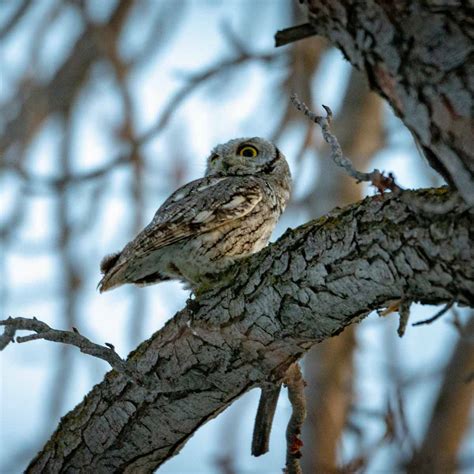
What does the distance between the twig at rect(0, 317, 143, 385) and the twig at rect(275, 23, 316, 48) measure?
1.11 meters

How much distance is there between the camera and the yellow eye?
4.26 meters

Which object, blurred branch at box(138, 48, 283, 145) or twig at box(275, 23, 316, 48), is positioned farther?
blurred branch at box(138, 48, 283, 145)

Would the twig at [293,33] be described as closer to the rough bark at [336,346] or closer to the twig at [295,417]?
the twig at [295,417]

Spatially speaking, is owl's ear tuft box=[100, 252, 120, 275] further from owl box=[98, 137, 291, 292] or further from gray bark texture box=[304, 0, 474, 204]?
gray bark texture box=[304, 0, 474, 204]

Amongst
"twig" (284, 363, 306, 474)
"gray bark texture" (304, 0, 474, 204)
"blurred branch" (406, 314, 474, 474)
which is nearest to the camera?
"gray bark texture" (304, 0, 474, 204)

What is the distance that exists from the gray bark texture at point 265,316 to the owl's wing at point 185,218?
579mm

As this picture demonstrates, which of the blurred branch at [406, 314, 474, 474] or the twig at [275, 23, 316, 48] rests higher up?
the blurred branch at [406, 314, 474, 474]

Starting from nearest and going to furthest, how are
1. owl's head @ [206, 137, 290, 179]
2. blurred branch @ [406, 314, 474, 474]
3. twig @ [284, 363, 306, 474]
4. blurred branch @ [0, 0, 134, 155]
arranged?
twig @ [284, 363, 306, 474] < owl's head @ [206, 137, 290, 179] < blurred branch @ [406, 314, 474, 474] < blurred branch @ [0, 0, 134, 155]

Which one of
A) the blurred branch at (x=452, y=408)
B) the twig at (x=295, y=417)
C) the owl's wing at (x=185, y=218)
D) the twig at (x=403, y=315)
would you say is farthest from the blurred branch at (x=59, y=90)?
the twig at (x=403, y=315)

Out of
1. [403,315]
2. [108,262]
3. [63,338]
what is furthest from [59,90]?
[403,315]

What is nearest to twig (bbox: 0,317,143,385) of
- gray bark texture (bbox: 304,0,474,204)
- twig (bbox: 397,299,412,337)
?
twig (bbox: 397,299,412,337)

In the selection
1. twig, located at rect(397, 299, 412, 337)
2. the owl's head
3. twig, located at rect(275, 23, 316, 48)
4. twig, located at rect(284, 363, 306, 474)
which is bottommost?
twig, located at rect(397, 299, 412, 337)

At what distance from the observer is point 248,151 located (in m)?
4.27

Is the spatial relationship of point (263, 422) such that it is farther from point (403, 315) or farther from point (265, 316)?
point (403, 315)
